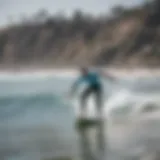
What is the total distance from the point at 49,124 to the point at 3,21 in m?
0.32

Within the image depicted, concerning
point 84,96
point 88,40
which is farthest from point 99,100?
point 88,40

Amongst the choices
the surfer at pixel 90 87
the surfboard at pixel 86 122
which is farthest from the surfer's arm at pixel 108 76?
the surfboard at pixel 86 122

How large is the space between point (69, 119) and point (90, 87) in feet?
0.35

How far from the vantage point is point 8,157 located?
1.24 metres

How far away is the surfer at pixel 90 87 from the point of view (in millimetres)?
1259

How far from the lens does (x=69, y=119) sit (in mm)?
1259

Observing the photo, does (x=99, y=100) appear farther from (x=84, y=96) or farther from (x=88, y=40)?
(x=88, y=40)

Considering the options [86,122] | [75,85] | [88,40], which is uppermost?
[88,40]

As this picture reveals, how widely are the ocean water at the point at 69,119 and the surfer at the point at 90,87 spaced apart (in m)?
0.01

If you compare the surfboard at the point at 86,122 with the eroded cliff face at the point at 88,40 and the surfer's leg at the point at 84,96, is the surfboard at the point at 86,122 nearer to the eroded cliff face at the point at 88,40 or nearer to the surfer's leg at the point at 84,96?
the surfer's leg at the point at 84,96

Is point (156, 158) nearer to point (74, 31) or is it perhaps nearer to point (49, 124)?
point (49, 124)

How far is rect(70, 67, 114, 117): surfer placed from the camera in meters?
1.26

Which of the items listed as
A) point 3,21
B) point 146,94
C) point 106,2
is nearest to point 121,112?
point 146,94

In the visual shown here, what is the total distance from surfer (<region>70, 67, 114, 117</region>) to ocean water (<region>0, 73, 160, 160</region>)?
0.01 metres
